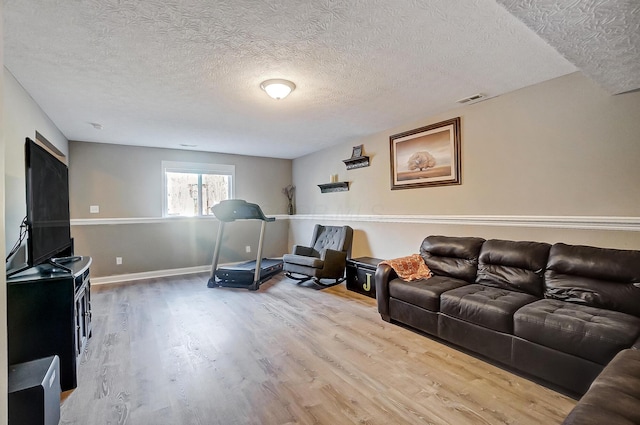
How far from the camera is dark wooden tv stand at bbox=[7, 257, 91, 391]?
6.46ft

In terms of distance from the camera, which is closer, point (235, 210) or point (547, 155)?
point (547, 155)

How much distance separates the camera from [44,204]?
84.6 inches

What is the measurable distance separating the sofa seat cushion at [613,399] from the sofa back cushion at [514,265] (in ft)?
3.99

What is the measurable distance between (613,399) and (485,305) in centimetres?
121

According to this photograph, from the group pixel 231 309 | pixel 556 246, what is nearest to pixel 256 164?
pixel 231 309

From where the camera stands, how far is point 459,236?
3.60 m

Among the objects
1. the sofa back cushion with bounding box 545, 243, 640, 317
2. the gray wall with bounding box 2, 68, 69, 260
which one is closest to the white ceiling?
the gray wall with bounding box 2, 68, 69, 260

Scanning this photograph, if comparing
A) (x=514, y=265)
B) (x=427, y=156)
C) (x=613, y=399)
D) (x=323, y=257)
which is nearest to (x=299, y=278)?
(x=323, y=257)

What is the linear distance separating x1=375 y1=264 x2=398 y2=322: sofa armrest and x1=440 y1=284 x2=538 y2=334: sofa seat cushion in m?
0.63

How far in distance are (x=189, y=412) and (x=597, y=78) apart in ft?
11.9

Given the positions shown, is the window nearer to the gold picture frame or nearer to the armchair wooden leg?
the armchair wooden leg

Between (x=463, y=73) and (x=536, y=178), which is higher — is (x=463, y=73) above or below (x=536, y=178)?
above

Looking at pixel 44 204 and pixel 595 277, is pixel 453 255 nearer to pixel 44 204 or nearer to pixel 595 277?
pixel 595 277

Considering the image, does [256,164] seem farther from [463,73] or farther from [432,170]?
[463,73]
